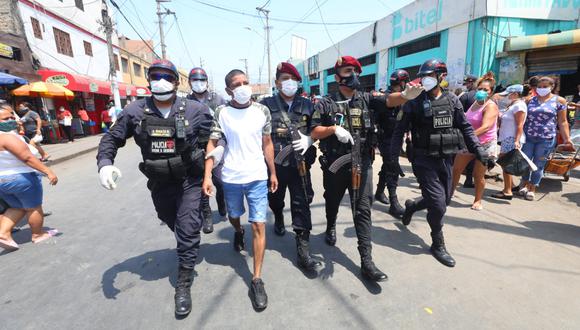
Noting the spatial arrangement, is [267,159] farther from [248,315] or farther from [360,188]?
[248,315]

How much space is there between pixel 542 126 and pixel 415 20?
1279 cm

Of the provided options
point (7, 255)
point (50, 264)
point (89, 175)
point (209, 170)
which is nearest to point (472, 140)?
point (209, 170)

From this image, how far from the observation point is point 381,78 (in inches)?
730

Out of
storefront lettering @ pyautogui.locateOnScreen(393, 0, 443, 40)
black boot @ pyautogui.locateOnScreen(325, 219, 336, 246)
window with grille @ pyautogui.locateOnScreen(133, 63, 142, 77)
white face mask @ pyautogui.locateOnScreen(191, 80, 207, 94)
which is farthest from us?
window with grille @ pyautogui.locateOnScreen(133, 63, 142, 77)

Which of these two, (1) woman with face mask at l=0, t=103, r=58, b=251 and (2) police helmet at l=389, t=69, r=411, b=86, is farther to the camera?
(2) police helmet at l=389, t=69, r=411, b=86

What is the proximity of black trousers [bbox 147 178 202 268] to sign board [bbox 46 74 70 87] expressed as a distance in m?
13.5

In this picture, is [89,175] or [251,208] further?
[89,175]

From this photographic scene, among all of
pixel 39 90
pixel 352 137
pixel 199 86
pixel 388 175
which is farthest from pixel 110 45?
pixel 352 137

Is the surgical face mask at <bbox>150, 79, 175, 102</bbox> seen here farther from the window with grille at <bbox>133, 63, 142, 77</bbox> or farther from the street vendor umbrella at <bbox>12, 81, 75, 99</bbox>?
the window with grille at <bbox>133, 63, 142, 77</bbox>

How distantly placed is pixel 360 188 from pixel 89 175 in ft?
23.0

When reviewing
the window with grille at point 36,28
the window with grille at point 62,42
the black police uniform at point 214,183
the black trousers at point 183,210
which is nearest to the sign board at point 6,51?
the window with grille at point 36,28

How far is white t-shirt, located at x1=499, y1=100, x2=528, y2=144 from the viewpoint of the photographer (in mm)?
4196

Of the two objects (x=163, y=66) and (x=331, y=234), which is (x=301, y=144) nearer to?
(x=331, y=234)

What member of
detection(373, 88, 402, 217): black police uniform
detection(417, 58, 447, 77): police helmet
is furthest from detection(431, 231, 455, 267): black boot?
detection(417, 58, 447, 77): police helmet
